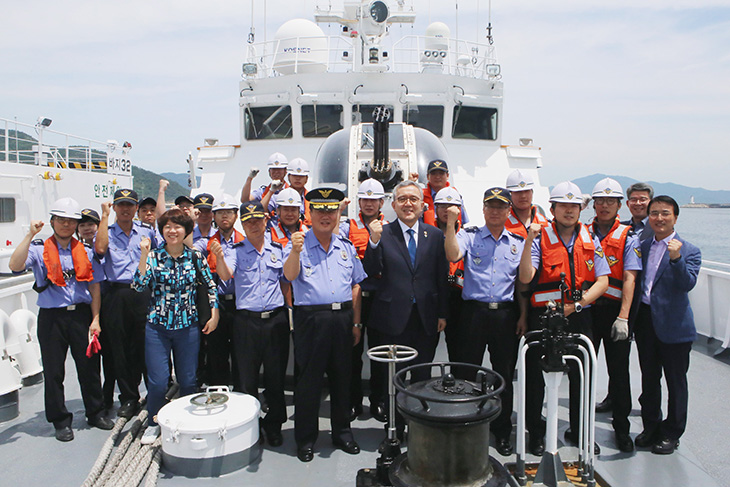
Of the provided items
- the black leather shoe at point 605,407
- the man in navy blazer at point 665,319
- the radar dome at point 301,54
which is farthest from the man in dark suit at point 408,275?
the radar dome at point 301,54

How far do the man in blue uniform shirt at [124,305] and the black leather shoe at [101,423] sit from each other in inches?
3.6

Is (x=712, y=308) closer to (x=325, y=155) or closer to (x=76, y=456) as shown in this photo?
(x=325, y=155)

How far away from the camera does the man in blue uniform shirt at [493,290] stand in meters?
3.59

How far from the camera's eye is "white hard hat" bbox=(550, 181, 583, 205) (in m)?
3.44

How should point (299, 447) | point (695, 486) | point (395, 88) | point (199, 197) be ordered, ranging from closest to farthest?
point (695, 486) < point (299, 447) < point (199, 197) < point (395, 88)

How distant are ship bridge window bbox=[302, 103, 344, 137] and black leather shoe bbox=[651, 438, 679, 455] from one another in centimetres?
646

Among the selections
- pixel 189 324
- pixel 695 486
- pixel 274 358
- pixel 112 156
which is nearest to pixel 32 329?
pixel 189 324

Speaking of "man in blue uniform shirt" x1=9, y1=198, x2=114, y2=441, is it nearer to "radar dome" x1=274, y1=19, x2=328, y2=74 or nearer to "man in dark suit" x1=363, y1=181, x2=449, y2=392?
"man in dark suit" x1=363, y1=181, x2=449, y2=392

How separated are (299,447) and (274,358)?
62 cm

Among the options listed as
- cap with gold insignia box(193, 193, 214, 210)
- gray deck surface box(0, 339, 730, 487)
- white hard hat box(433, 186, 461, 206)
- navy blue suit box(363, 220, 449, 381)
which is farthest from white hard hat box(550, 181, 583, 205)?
cap with gold insignia box(193, 193, 214, 210)

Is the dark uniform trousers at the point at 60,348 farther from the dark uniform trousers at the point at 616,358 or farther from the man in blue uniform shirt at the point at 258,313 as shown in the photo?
the dark uniform trousers at the point at 616,358

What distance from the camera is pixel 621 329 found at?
3545 mm

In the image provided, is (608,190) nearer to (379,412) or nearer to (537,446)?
(537,446)

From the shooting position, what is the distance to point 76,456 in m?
3.74
